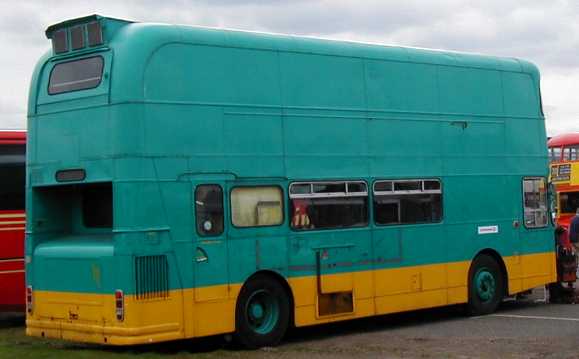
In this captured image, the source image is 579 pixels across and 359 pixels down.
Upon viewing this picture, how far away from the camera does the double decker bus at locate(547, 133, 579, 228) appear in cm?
3878

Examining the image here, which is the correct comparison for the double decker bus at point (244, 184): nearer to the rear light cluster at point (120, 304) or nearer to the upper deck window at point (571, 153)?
the rear light cluster at point (120, 304)

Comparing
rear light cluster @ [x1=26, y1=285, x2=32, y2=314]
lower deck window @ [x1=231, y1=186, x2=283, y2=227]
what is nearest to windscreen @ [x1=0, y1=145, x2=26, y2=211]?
rear light cluster @ [x1=26, y1=285, x2=32, y2=314]

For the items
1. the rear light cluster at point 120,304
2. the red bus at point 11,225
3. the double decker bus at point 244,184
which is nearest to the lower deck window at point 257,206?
the double decker bus at point 244,184

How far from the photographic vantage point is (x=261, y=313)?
1477 cm

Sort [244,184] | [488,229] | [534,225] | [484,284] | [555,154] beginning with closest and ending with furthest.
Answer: [244,184]
[484,284]
[488,229]
[534,225]
[555,154]

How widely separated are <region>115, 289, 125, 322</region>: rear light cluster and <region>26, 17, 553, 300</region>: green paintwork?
110 millimetres

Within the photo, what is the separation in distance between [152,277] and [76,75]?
114 inches

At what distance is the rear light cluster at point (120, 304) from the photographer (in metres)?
13.3

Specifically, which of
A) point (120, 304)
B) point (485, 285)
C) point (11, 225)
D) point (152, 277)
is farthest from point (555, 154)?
point (120, 304)

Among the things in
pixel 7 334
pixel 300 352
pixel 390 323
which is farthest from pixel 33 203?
pixel 390 323

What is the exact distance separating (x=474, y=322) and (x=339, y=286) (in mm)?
2715

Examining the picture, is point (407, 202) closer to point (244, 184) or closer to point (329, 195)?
point (329, 195)

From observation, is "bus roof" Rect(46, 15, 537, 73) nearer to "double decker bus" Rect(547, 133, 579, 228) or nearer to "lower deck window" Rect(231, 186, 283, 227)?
"lower deck window" Rect(231, 186, 283, 227)

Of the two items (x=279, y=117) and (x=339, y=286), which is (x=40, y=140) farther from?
(x=339, y=286)
